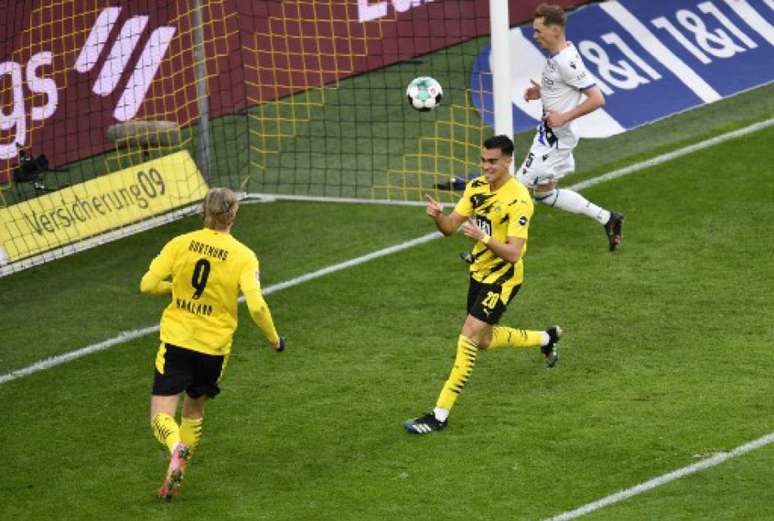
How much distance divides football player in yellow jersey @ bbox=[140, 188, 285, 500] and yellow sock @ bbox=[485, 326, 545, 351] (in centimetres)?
233

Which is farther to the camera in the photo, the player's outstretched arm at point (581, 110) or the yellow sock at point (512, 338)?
the player's outstretched arm at point (581, 110)

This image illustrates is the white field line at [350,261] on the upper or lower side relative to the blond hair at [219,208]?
lower

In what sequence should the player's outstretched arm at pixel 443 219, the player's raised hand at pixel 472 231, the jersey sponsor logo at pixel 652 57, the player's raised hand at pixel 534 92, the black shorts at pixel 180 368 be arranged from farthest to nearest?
the jersey sponsor logo at pixel 652 57, the player's raised hand at pixel 534 92, the player's outstretched arm at pixel 443 219, the player's raised hand at pixel 472 231, the black shorts at pixel 180 368

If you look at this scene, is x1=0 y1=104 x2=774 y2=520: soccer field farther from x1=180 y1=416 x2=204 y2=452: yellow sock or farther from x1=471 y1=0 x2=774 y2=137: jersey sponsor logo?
x1=471 y1=0 x2=774 y2=137: jersey sponsor logo

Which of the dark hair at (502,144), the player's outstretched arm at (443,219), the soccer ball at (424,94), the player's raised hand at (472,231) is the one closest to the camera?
the player's raised hand at (472,231)

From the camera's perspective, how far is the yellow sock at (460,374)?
1209 centimetres

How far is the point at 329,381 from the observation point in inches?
523

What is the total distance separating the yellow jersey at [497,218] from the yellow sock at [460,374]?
19.3 inches

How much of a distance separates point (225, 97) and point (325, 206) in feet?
7.70

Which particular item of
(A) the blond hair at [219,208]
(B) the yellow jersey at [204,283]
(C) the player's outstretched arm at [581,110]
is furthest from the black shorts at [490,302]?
(C) the player's outstretched arm at [581,110]

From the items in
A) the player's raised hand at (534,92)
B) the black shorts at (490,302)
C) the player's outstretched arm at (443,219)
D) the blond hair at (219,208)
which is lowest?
the black shorts at (490,302)

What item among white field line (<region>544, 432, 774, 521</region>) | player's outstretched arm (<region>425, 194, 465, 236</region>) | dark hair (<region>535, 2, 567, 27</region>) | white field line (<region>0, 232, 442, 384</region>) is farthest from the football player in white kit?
white field line (<region>544, 432, 774, 521</region>)

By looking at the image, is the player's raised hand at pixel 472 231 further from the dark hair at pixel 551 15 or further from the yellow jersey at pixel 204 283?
the dark hair at pixel 551 15

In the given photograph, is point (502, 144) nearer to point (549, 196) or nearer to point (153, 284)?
point (153, 284)
